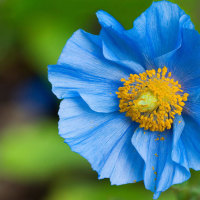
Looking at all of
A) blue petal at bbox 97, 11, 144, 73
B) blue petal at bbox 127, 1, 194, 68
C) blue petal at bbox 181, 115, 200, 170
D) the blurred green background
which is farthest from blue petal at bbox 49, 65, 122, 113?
the blurred green background

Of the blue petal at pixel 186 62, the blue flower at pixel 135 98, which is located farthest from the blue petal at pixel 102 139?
the blue petal at pixel 186 62

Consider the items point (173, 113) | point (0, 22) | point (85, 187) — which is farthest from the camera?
point (0, 22)

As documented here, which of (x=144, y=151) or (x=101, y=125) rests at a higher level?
(x=101, y=125)

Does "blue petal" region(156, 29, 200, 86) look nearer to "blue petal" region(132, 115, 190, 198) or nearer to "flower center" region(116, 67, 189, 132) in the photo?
"flower center" region(116, 67, 189, 132)

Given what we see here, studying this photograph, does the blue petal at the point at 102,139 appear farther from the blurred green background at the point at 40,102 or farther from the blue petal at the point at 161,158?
the blurred green background at the point at 40,102

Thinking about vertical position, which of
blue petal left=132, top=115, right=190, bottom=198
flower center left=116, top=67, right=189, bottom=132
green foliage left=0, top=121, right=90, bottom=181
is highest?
flower center left=116, top=67, right=189, bottom=132

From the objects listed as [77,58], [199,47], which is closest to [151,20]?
[199,47]

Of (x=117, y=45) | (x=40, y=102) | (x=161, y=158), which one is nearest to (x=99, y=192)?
(x=40, y=102)

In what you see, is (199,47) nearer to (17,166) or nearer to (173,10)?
(173,10)
